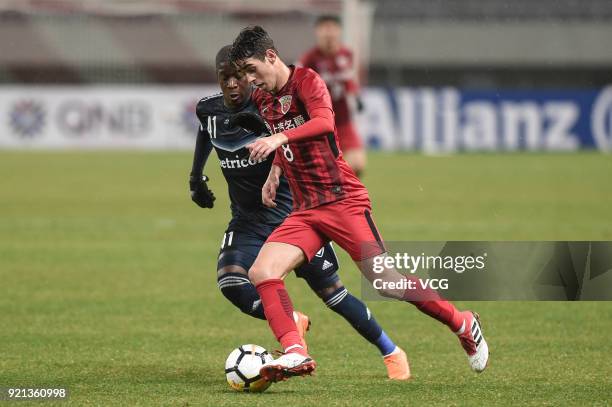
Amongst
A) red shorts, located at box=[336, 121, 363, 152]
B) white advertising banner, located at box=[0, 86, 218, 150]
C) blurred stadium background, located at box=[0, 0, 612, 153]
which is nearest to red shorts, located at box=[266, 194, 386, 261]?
red shorts, located at box=[336, 121, 363, 152]

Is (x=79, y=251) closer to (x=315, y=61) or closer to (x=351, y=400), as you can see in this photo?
(x=315, y=61)

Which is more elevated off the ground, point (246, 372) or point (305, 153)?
point (305, 153)

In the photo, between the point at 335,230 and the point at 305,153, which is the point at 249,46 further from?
the point at 335,230

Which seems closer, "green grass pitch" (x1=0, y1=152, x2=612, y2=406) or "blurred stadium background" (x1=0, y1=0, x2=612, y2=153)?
"green grass pitch" (x1=0, y1=152, x2=612, y2=406)

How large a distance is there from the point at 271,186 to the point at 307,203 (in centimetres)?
39

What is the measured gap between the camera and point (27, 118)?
2964cm

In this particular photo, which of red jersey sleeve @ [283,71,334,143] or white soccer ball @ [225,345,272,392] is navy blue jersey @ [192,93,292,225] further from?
white soccer ball @ [225,345,272,392]

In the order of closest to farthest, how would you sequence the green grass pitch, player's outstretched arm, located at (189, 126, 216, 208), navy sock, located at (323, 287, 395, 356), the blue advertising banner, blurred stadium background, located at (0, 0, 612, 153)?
the green grass pitch < navy sock, located at (323, 287, 395, 356) < player's outstretched arm, located at (189, 126, 216, 208) < the blue advertising banner < blurred stadium background, located at (0, 0, 612, 153)

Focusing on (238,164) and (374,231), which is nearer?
(374,231)

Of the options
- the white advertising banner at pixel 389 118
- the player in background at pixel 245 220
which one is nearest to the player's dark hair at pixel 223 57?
the player in background at pixel 245 220

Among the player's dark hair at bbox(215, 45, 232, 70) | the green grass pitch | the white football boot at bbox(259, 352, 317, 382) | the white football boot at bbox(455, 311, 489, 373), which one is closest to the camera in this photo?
the white football boot at bbox(259, 352, 317, 382)

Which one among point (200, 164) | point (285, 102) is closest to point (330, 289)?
point (285, 102)

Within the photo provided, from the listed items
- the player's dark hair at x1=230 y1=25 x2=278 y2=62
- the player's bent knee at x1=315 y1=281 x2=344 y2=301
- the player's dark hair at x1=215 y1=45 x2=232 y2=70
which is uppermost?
the player's dark hair at x1=230 y1=25 x2=278 y2=62

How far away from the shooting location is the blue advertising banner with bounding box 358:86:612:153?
28.9 m
